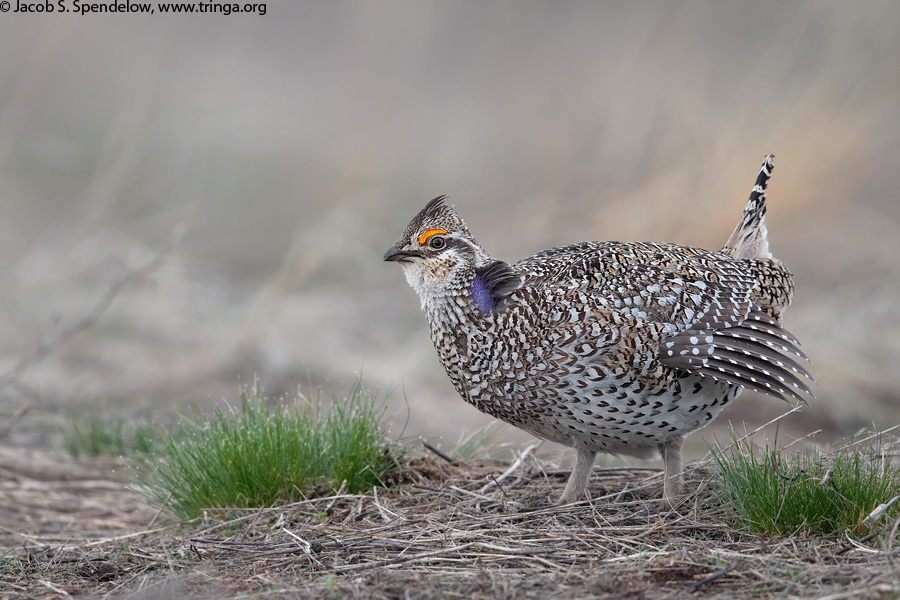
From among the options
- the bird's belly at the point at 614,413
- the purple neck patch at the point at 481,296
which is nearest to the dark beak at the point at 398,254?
the purple neck patch at the point at 481,296

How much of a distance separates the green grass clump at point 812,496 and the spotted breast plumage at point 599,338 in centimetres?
39

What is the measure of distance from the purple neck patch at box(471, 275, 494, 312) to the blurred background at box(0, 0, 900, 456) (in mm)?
1605

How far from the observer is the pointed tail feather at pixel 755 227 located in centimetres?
512

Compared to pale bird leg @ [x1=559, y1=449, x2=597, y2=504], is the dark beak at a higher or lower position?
higher

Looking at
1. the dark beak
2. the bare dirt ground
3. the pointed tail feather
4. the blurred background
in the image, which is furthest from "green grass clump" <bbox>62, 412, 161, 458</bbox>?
the pointed tail feather

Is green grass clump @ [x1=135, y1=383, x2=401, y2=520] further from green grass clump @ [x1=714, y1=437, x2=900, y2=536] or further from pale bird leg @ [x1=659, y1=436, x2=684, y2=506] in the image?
green grass clump @ [x1=714, y1=437, x2=900, y2=536]

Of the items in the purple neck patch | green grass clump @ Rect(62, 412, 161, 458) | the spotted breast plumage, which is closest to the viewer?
the spotted breast plumage

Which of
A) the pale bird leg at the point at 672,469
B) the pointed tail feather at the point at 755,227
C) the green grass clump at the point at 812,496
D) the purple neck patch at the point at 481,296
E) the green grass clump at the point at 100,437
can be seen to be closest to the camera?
the green grass clump at the point at 812,496

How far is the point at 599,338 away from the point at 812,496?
3.29ft

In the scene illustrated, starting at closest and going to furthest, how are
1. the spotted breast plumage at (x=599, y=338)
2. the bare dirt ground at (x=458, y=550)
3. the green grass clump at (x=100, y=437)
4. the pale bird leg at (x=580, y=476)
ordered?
the bare dirt ground at (x=458, y=550), the spotted breast plumage at (x=599, y=338), the pale bird leg at (x=580, y=476), the green grass clump at (x=100, y=437)

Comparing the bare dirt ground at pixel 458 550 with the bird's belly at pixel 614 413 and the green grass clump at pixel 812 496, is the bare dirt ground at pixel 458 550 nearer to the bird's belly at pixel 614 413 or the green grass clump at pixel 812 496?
the green grass clump at pixel 812 496

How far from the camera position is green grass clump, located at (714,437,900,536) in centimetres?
348

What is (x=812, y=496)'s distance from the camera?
3527 mm

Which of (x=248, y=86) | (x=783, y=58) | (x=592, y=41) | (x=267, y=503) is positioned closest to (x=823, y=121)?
(x=783, y=58)
